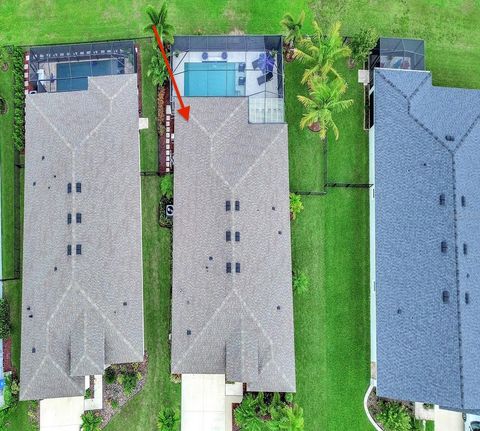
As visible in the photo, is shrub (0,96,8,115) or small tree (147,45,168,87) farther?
shrub (0,96,8,115)

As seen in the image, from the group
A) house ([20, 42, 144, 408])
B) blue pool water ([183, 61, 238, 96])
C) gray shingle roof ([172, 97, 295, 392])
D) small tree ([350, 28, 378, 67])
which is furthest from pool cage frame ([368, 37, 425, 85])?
house ([20, 42, 144, 408])

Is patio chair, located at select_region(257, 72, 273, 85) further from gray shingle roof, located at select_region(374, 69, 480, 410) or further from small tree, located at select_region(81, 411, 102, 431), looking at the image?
small tree, located at select_region(81, 411, 102, 431)

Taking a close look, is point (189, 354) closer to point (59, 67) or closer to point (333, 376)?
point (333, 376)

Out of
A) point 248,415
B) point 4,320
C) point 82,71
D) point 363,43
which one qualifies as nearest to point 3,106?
point 82,71

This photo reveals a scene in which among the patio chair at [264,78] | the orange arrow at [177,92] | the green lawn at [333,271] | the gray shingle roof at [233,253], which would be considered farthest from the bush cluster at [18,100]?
the green lawn at [333,271]

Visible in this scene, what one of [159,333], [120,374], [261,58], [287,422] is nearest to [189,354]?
[159,333]

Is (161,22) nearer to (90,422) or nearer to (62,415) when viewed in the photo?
(90,422)
